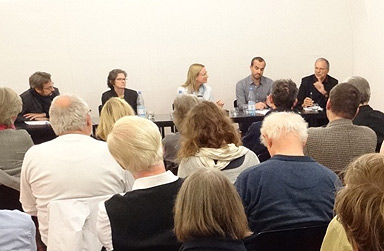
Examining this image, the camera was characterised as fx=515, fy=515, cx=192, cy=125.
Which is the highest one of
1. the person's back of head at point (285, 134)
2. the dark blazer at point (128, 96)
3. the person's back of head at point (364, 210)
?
the person's back of head at point (364, 210)

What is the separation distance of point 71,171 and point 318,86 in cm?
479

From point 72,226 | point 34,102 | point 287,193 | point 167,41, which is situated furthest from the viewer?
point 167,41

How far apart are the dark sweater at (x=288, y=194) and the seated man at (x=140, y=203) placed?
0.40 metres

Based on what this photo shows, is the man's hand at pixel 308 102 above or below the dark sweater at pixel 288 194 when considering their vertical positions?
below

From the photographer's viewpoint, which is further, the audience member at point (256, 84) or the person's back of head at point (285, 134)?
the audience member at point (256, 84)

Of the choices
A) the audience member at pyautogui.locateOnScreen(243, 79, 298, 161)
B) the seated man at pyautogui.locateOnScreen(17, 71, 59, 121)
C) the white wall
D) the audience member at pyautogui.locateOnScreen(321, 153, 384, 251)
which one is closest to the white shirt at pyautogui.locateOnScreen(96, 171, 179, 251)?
the audience member at pyautogui.locateOnScreen(321, 153, 384, 251)

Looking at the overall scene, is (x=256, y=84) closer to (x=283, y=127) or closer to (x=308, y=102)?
(x=308, y=102)

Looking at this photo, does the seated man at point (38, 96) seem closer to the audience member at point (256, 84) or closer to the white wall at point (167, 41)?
the white wall at point (167, 41)

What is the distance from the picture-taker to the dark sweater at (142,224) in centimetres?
199

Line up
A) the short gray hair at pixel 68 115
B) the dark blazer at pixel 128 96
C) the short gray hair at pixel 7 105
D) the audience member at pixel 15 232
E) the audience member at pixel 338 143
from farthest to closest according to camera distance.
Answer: the dark blazer at pixel 128 96, the short gray hair at pixel 7 105, the audience member at pixel 338 143, the short gray hair at pixel 68 115, the audience member at pixel 15 232

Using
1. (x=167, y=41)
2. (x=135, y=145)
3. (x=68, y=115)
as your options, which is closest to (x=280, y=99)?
(x=68, y=115)

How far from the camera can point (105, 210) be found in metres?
2.03

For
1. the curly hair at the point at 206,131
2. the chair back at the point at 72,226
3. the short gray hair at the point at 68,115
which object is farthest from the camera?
the curly hair at the point at 206,131

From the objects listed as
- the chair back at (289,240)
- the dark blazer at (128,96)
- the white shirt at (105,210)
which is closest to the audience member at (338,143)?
the chair back at (289,240)
